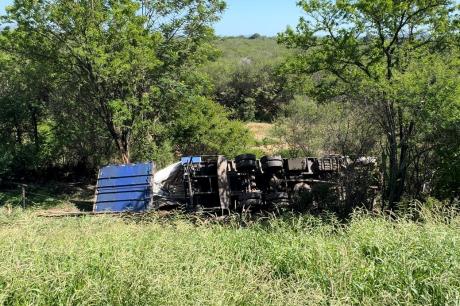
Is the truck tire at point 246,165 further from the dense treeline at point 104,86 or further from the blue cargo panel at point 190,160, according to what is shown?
the dense treeline at point 104,86

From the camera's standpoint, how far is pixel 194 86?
59.6ft

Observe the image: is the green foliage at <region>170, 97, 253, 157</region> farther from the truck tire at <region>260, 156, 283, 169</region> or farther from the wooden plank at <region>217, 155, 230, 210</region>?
the truck tire at <region>260, 156, 283, 169</region>

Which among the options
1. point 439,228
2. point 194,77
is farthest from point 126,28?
point 439,228

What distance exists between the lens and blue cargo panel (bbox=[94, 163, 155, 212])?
1412 centimetres

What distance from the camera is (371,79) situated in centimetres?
1135

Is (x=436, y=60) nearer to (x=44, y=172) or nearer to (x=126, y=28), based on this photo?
(x=126, y=28)

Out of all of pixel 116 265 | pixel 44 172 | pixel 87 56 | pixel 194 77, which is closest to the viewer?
pixel 116 265

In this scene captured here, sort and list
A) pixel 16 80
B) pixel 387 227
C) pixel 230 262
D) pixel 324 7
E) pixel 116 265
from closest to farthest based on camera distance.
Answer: pixel 116 265 → pixel 230 262 → pixel 387 227 → pixel 324 7 → pixel 16 80

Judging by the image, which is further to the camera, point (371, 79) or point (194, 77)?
point (194, 77)

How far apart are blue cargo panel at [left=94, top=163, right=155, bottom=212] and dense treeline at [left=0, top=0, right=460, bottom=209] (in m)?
1.76

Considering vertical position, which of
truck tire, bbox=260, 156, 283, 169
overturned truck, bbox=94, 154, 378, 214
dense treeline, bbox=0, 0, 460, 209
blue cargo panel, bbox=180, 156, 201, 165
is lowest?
overturned truck, bbox=94, 154, 378, 214

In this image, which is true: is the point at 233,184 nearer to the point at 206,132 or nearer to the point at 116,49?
the point at 116,49

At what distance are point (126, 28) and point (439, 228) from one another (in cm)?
1143

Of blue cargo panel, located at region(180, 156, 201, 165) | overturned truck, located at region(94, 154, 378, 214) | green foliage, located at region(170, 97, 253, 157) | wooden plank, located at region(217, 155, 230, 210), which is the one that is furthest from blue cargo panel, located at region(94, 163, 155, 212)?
green foliage, located at region(170, 97, 253, 157)
